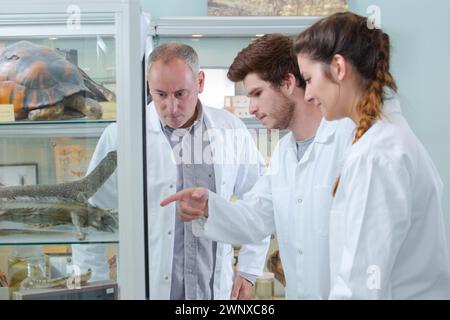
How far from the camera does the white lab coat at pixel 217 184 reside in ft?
5.38

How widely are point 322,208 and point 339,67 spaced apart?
391 millimetres

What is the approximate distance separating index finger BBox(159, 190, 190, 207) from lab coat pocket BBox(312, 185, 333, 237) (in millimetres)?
361

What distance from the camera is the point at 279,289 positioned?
5.43ft

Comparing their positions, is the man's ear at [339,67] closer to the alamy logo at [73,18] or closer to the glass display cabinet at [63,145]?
the glass display cabinet at [63,145]

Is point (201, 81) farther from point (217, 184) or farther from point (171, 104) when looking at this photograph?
point (217, 184)

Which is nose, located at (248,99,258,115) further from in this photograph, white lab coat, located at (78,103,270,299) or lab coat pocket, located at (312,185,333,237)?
lab coat pocket, located at (312,185,333,237)

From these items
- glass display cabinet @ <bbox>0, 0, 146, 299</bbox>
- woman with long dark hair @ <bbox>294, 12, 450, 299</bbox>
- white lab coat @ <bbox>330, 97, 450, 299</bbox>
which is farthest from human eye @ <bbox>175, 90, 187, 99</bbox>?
white lab coat @ <bbox>330, 97, 450, 299</bbox>

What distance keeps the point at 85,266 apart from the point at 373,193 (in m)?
0.82

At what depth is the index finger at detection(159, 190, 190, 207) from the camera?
164 cm

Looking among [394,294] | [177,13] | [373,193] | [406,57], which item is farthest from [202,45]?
[394,294]

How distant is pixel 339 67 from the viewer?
1.38m

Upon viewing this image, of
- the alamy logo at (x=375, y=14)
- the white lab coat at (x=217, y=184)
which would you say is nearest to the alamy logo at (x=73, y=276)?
the white lab coat at (x=217, y=184)
